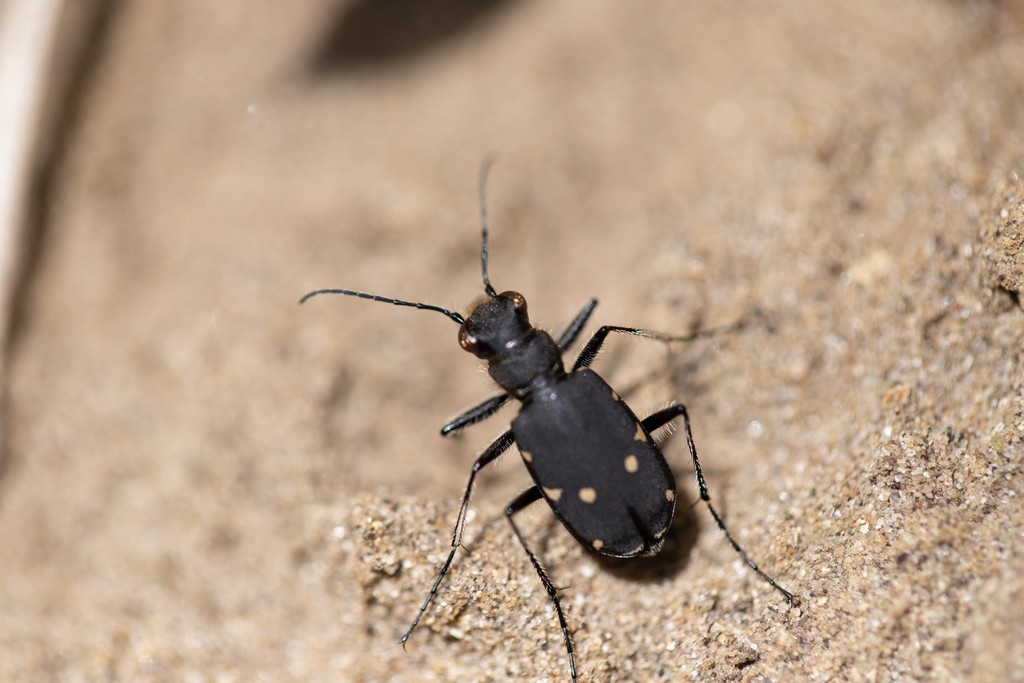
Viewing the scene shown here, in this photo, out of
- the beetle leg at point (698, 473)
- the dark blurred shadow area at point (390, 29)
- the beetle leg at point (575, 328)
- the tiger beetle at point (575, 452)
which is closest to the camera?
the tiger beetle at point (575, 452)

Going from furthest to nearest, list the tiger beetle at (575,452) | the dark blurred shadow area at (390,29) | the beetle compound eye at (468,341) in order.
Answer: the dark blurred shadow area at (390,29) → the beetle compound eye at (468,341) → the tiger beetle at (575,452)

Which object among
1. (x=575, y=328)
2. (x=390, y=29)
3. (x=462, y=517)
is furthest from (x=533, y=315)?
(x=390, y=29)

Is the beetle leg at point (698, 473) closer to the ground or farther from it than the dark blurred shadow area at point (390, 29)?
closer to the ground

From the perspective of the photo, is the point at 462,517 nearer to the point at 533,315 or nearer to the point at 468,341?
the point at 468,341

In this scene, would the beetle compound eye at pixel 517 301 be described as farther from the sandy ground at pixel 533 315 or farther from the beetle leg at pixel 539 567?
the beetle leg at pixel 539 567

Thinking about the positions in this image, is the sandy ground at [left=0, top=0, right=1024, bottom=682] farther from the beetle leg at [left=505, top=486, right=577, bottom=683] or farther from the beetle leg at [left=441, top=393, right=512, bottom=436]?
the beetle leg at [left=441, top=393, right=512, bottom=436]

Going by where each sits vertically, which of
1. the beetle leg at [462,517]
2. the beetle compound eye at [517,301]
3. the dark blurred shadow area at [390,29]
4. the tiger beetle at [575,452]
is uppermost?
the dark blurred shadow area at [390,29]

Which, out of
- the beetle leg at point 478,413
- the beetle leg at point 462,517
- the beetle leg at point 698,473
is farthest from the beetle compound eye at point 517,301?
the beetle leg at point 698,473
